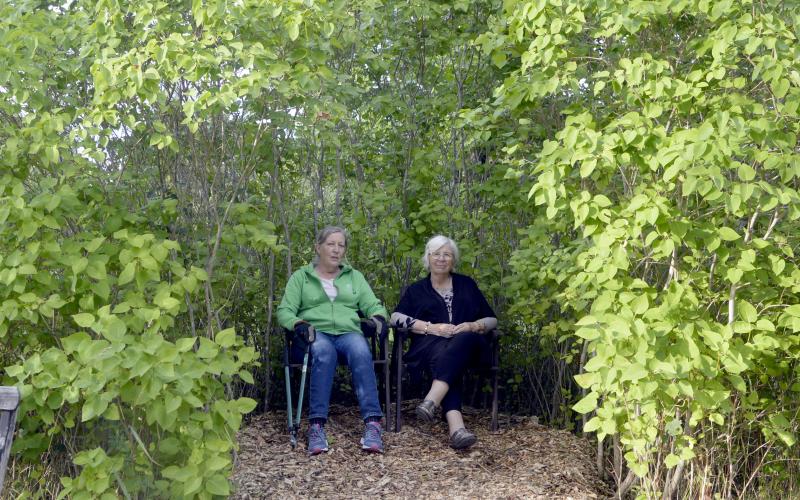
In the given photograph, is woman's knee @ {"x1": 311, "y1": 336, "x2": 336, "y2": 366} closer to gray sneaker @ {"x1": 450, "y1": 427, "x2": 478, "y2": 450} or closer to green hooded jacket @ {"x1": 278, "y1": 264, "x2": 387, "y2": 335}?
green hooded jacket @ {"x1": 278, "y1": 264, "x2": 387, "y2": 335}

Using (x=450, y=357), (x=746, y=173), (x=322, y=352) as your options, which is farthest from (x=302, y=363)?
(x=746, y=173)

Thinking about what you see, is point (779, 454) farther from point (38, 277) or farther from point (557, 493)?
point (38, 277)

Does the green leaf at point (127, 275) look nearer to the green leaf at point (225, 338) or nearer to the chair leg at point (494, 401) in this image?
the green leaf at point (225, 338)

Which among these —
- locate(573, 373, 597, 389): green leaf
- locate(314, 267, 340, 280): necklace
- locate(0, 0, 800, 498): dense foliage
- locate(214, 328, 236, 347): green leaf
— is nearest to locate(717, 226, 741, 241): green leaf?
locate(0, 0, 800, 498): dense foliage

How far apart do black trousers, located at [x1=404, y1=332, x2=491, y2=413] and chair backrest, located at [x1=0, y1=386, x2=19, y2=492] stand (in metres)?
2.50

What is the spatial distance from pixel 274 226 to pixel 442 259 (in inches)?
56.5

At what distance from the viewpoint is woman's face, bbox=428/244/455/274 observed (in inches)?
201

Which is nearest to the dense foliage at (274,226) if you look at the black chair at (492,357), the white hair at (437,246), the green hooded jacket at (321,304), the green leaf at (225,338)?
the green leaf at (225,338)

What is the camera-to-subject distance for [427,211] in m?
5.28

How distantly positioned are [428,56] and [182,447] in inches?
125

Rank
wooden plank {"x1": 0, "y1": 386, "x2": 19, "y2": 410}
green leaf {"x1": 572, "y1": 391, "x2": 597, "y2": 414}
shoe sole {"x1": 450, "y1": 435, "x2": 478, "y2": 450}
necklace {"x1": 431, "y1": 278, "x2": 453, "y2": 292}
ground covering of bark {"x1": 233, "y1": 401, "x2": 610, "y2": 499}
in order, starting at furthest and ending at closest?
necklace {"x1": 431, "y1": 278, "x2": 453, "y2": 292} < shoe sole {"x1": 450, "y1": 435, "x2": 478, "y2": 450} < ground covering of bark {"x1": 233, "y1": 401, "x2": 610, "y2": 499} < green leaf {"x1": 572, "y1": 391, "x2": 597, "y2": 414} < wooden plank {"x1": 0, "y1": 386, "x2": 19, "y2": 410}

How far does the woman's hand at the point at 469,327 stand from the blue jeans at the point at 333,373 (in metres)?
0.54

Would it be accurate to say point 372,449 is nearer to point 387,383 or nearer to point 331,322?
point 387,383

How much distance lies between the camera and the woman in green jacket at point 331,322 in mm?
4605
